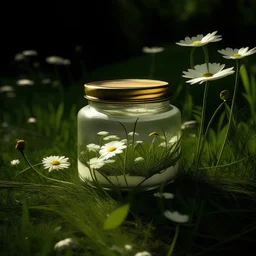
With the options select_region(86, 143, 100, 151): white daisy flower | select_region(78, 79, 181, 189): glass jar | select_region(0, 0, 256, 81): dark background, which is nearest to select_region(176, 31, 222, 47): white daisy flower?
select_region(78, 79, 181, 189): glass jar

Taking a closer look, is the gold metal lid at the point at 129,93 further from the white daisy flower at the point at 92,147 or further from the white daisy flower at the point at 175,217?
the white daisy flower at the point at 175,217

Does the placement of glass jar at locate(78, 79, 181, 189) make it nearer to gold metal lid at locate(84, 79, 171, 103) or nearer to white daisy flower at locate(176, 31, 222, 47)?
gold metal lid at locate(84, 79, 171, 103)

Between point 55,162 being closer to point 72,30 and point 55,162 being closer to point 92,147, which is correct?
point 92,147

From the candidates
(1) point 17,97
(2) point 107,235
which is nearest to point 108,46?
(1) point 17,97

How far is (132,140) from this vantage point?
120cm

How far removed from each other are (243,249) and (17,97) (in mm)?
2176

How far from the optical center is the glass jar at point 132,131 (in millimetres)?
1170

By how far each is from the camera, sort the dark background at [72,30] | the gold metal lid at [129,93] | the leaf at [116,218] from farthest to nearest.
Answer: the dark background at [72,30]
the gold metal lid at [129,93]
the leaf at [116,218]

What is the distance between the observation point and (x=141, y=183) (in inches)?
45.6

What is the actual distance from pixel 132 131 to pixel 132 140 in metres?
0.06

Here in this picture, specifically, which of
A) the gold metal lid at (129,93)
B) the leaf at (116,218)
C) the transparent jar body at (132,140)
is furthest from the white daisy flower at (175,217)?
the gold metal lid at (129,93)

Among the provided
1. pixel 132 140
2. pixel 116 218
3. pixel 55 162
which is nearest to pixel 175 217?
pixel 116 218

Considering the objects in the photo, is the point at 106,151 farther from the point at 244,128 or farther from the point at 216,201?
the point at 244,128

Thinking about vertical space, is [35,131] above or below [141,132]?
below
